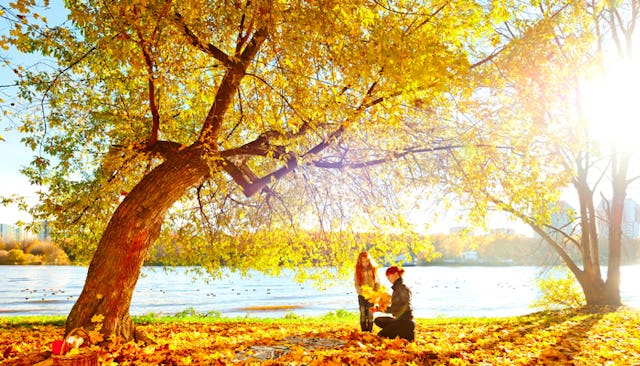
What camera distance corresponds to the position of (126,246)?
302 inches

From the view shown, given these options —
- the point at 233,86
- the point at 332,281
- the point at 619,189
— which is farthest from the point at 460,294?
the point at 233,86

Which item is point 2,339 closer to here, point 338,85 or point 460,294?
point 338,85

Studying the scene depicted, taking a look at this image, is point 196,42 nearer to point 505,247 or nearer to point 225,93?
point 225,93

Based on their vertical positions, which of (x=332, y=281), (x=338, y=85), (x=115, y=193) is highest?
(x=338, y=85)

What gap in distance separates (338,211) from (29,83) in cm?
677

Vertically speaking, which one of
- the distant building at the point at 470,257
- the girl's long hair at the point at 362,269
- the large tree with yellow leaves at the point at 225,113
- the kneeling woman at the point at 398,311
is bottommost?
the distant building at the point at 470,257

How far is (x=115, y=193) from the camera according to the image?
36.1ft

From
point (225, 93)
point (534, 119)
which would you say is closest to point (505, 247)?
point (534, 119)

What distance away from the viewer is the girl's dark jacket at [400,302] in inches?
301

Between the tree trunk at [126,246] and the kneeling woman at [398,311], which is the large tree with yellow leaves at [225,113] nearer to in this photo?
the tree trunk at [126,246]

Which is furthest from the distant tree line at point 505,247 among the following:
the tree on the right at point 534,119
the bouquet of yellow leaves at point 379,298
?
the bouquet of yellow leaves at point 379,298

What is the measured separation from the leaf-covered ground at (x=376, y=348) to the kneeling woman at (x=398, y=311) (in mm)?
236

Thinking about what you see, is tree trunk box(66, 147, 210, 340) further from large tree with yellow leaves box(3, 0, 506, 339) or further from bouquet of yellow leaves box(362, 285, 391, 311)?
bouquet of yellow leaves box(362, 285, 391, 311)

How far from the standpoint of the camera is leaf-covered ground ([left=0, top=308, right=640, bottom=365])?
634cm
